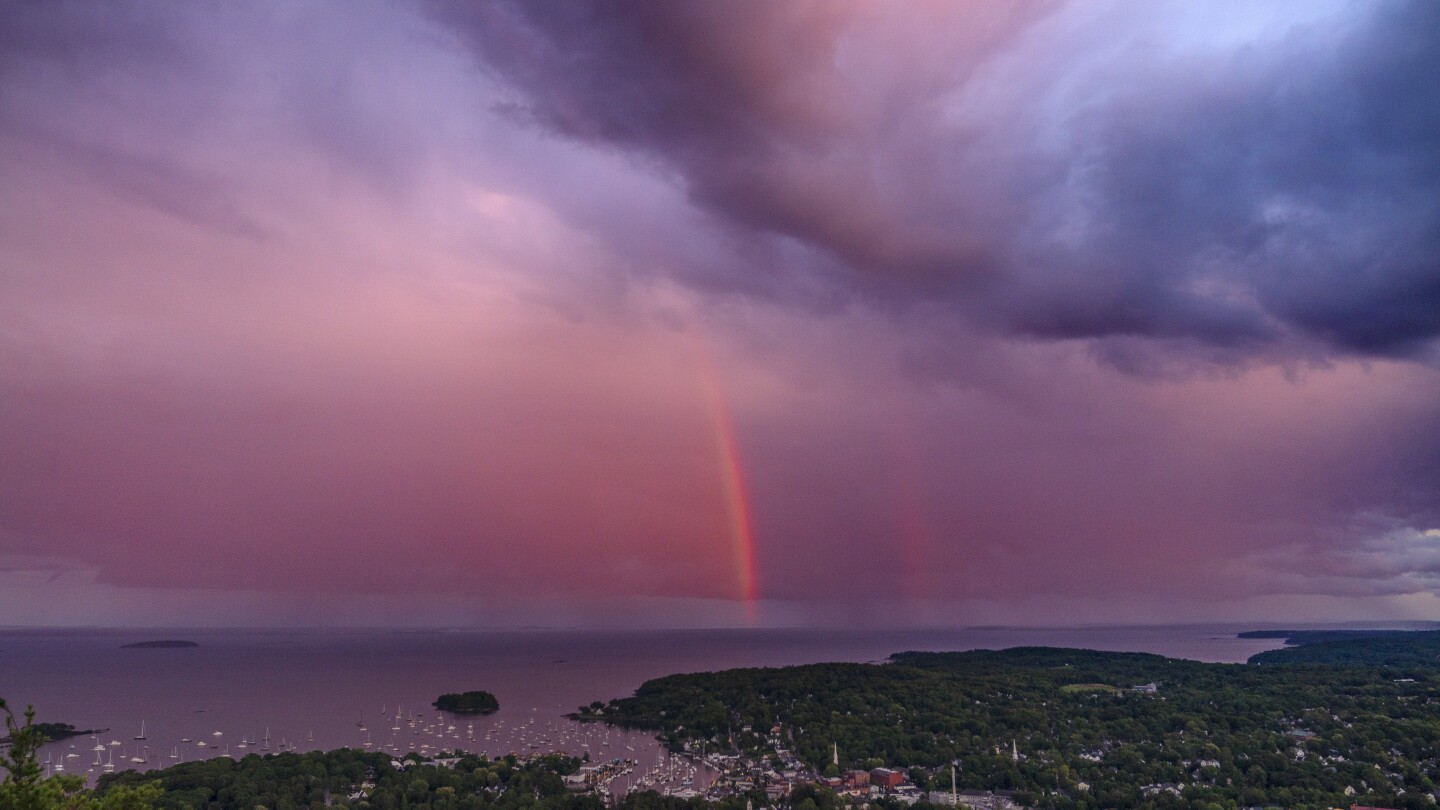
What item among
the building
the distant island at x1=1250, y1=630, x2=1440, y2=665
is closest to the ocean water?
the building

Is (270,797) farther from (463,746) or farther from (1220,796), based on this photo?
(1220,796)

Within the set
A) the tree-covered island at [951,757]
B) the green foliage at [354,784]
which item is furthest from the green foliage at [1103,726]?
Answer: the green foliage at [354,784]

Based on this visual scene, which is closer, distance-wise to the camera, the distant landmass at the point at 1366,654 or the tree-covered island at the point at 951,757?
the tree-covered island at the point at 951,757

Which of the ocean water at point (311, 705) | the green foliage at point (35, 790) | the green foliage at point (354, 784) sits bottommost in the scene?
the ocean water at point (311, 705)

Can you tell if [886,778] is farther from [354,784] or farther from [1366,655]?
[1366,655]

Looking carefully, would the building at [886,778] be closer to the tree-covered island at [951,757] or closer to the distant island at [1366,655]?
the tree-covered island at [951,757]

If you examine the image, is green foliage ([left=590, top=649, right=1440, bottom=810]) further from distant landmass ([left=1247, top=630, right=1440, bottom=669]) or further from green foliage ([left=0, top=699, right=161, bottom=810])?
green foliage ([left=0, top=699, right=161, bottom=810])
